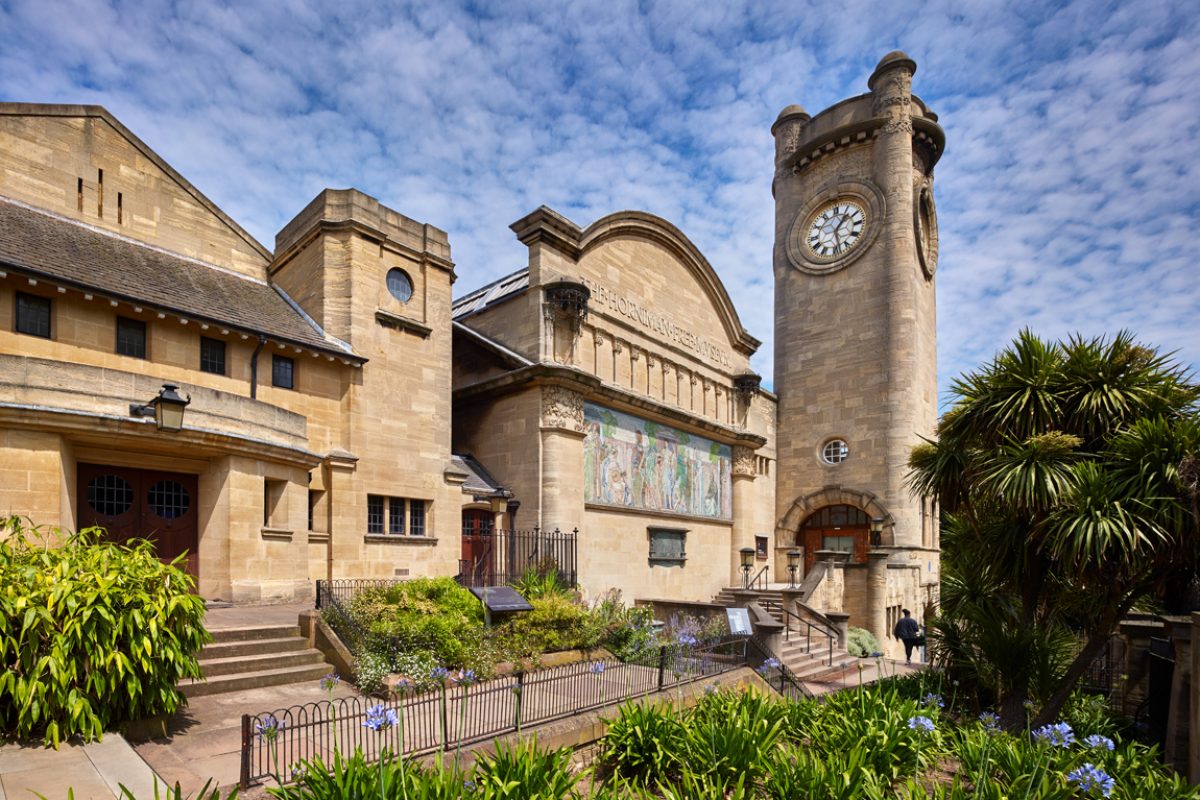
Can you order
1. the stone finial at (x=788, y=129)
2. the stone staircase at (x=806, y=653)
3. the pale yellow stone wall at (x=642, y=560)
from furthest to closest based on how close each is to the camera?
the stone finial at (x=788, y=129) → the pale yellow stone wall at (x=642, y=560) → the stone staircase at (x=806, y=653)

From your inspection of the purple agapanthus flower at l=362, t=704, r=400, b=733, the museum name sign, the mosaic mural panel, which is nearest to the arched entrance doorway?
the mosaic mural panel

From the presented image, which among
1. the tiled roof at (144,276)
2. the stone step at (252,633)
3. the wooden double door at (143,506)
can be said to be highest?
the tiled roof at (144,276)

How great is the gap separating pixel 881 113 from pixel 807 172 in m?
4.03

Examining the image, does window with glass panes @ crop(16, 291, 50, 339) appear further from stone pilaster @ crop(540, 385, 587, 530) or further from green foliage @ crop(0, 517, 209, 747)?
stone pilaster @ crop(540, 385, 587, 530)

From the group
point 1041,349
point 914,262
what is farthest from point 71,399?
point 914,262

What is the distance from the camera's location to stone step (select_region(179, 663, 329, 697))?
9149 mm

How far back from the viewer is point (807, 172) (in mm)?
32031

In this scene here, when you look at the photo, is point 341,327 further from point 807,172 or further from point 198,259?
point 807,172

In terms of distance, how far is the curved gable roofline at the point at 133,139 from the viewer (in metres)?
15.2

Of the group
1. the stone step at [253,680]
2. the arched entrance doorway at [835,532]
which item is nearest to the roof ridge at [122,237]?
the stone step at [253,680]

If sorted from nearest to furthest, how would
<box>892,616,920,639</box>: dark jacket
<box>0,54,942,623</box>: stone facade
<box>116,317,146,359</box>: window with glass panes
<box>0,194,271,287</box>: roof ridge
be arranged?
<box>0,54,942,623</box>: stone facade < <box>116,317,146,359</box>: window with glass panes < <box>0,194,271,287</box>: roof ridge < <box>892,616,920,639</box>: dark jacket

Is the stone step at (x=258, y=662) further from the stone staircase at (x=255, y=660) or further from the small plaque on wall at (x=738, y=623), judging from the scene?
the small plaque on wall at (x=738, y=623)

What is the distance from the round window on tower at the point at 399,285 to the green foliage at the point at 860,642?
1701 centimetres

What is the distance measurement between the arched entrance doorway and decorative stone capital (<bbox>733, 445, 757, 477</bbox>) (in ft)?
13.4
